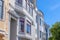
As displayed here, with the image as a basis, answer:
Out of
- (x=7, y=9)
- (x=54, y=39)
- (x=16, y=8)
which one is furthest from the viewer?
(x=54, y=39)

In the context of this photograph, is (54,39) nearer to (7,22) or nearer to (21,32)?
(21,32)

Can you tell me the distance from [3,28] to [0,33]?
0.94 m

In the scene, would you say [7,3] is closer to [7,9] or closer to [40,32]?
[7,9]

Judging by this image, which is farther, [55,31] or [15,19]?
[55,31]

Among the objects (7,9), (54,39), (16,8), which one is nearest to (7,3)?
(7,9)

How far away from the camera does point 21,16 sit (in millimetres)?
32625

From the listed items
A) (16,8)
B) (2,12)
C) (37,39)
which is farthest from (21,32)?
(37,39)

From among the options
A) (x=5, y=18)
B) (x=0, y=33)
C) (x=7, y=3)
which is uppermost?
(x=7, y=3)

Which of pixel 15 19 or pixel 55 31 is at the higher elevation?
pixel 15 19

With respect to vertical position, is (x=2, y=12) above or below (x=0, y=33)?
above

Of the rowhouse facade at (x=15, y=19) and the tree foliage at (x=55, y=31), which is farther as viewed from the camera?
the tree foliage at (x=55, y=31)

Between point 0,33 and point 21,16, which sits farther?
point 21,16

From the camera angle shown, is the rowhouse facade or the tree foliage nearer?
the rowhouse facade

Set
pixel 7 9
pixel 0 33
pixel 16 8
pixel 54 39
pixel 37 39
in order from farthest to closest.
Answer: pixel 37 39, pixel 54 39, pixel 16 8, pixel 7 9, pixel 0 33
